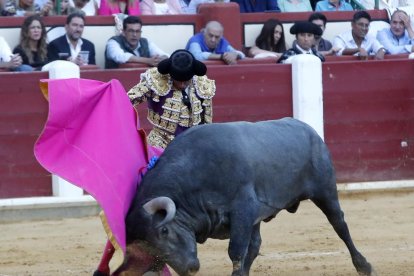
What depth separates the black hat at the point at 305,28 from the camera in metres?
9.54

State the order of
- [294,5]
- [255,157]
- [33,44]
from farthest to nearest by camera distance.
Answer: [294,5] < [33,44] < [255,157]

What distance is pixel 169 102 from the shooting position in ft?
19.2

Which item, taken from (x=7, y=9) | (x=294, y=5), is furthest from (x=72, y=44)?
(x=294, y=5)

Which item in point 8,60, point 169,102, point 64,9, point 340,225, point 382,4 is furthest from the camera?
point 382,4

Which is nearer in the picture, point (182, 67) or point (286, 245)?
point (182, 67)

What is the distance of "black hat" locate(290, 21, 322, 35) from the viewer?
9539 mm

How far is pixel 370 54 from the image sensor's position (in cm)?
1012

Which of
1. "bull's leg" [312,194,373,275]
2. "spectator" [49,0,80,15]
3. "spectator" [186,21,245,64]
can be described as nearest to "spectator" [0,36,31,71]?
"spectator" [49,0,80,15]

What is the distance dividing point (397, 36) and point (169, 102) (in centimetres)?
490

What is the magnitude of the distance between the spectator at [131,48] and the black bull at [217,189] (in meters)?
3.45

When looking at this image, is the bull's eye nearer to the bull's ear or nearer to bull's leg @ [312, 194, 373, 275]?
the bull's ear

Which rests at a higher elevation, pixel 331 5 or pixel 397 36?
pixel 331 5

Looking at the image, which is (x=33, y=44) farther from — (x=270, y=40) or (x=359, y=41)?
(x=359, y=41)

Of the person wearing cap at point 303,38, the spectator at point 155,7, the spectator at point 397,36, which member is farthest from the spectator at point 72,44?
the spectator at point 397,36
